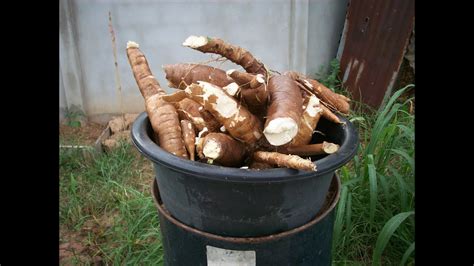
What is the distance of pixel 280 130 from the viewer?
128 centimetres

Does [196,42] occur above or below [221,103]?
above

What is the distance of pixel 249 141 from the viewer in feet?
4.72

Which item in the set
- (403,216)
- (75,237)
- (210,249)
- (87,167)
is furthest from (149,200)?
→ (403,216)

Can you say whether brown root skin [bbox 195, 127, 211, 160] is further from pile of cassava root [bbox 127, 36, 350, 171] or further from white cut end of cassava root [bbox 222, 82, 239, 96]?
white cut end of cassava root [bbox 222, 82, 239, 96]

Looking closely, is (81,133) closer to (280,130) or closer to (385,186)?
(385,186)

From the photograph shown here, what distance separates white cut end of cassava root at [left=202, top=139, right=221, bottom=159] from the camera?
1317 millimetres

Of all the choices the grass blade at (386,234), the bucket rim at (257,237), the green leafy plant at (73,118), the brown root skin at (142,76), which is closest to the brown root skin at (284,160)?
the bucket rim at (257,237)

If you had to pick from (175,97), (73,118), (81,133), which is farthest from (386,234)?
(73,118)

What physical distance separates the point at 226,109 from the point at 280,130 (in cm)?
20

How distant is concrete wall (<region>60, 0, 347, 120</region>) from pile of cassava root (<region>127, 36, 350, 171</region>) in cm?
207

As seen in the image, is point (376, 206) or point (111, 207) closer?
point (376, 206)

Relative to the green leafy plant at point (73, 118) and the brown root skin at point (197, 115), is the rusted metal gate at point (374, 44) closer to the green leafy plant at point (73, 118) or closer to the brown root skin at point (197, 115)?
the brown root skin at point (197, 115)

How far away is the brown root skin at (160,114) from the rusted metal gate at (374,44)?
2.31 metres

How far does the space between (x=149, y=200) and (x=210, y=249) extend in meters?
1.27
